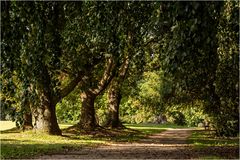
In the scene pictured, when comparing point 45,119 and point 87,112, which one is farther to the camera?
point 87,112

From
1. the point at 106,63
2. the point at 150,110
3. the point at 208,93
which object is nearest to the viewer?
the point at 208,93

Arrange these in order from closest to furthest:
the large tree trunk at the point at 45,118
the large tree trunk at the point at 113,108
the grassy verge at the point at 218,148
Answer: the grassy verge at the point at 218,148 < the large tree trunk at the point at 45,118 < the large tree trunk at the point at 113,108

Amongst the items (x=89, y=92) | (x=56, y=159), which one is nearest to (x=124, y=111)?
(x=89, y=92)

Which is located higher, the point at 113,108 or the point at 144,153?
the point at 113,108

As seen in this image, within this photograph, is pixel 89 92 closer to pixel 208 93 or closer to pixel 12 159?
pixel 208 93

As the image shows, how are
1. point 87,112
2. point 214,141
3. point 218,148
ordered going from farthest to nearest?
1. point 87,112
2. point 214,141
3. point 218,148

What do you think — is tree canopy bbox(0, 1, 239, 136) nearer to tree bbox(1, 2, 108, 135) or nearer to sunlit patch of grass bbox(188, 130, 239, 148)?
tree bbox(1, 2, 108, 135)

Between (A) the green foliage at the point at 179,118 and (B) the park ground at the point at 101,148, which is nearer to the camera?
(B) the park ground at the point at 101,148

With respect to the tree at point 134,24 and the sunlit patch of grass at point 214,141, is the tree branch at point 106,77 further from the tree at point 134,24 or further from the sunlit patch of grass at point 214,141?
the tree at point 134,24

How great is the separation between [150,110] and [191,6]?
132 feet

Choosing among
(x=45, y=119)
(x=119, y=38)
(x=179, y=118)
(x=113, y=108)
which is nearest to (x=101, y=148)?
(x=45, y=119)

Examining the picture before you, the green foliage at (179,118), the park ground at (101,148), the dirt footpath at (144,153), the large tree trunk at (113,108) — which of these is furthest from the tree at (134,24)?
the green foliage at (179,118)

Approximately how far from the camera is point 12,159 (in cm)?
1306

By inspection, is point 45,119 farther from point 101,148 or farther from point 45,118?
point 101,148
